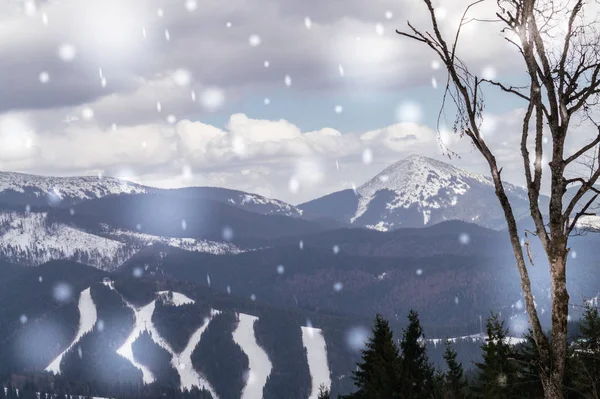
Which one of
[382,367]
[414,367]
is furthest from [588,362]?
[414,367]

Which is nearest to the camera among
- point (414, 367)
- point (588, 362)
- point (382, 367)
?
point (588, 362)

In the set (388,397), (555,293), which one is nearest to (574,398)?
(388,397)

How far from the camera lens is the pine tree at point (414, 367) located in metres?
35.0

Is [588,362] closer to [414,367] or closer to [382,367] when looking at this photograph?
[382,367]

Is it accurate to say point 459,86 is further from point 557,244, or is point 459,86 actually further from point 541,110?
point 557,244

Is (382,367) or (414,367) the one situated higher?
(382,367)

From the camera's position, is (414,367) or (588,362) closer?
(588,362)

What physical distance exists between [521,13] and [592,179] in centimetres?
269

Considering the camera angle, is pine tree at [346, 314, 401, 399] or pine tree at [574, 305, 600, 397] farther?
pine tree at [346, 314, 401, 399]

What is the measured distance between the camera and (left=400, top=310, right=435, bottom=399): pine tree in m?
35.0

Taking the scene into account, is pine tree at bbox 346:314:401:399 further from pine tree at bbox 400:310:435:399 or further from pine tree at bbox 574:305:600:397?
pine tree at bbox 574:305:600:397

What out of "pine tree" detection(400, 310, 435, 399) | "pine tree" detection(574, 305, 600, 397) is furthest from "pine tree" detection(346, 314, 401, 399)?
"pine tree" detection(574, 305, 600, 397)

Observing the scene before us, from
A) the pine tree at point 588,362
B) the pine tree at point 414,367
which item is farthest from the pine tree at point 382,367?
the pine tree at point 588,362

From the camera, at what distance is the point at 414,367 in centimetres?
3797
